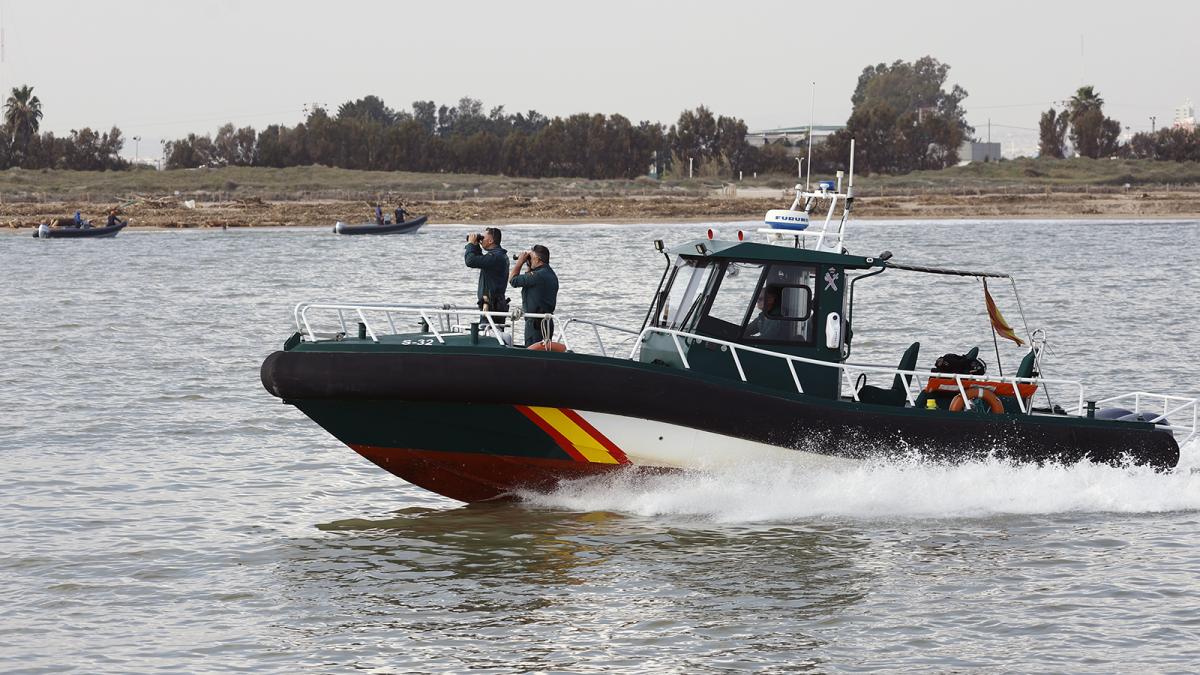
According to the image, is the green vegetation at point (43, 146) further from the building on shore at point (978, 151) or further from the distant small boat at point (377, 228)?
the building on shore at point (978, 151)

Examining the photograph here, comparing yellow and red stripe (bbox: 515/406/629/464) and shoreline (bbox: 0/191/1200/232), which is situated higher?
shoreline (bbox: 0/191/1200/232)

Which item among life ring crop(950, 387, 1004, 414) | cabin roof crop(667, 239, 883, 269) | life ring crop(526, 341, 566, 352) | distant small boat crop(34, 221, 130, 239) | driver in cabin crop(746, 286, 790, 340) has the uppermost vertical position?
cabin roof crop(667, 239, 883, 269)

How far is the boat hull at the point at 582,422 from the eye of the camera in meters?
10.9

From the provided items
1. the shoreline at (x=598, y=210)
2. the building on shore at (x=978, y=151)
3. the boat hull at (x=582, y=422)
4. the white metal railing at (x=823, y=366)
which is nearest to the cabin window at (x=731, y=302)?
the white metal railing at (x=823, y=366)

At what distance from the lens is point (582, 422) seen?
11.1 meters

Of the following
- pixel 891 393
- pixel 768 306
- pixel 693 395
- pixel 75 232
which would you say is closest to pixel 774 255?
pixel 768 306

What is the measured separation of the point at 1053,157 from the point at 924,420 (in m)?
123

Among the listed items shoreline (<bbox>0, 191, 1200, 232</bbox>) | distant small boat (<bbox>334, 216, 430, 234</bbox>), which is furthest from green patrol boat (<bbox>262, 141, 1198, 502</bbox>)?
shoreline (<bbox>0, 191, 1200, 232</bbox>)

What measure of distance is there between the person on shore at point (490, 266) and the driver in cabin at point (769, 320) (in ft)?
7.54

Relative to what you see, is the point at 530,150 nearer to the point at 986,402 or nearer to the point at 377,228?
the point at 377,228

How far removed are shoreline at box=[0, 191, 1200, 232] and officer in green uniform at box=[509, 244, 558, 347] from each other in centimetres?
6517

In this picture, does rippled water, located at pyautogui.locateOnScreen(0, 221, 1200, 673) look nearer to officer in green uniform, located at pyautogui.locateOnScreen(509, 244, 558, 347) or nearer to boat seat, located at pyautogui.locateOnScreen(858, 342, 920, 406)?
boat seat, located at pyautogui.locateOnScreen(858, 342, 920, 406)

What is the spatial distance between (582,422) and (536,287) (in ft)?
4.38

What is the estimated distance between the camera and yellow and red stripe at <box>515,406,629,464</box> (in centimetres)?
1100
